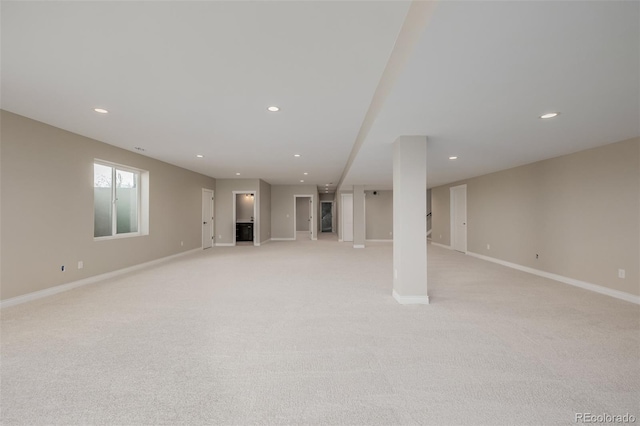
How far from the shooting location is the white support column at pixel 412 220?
353 centimetres

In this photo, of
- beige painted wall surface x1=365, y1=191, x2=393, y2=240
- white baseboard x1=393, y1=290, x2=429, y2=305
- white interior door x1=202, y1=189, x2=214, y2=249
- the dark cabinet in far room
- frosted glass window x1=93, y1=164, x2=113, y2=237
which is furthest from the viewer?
beige painted wall surface x1=365, y1=191, x2=393, y2=240

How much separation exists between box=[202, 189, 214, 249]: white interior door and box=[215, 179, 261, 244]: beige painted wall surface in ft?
0.92

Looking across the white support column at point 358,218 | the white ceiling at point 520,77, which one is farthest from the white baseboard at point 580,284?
the white support column at point 358,218

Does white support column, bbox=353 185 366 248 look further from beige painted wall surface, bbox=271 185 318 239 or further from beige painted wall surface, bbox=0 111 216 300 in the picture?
beige painted wall surface, bbox=0 111 216 300

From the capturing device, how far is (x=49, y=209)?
3.82m

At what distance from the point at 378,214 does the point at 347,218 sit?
4.28ft

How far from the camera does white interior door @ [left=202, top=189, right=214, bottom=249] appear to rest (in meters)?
8.85

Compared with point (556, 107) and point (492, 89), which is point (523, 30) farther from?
point (556, 107)

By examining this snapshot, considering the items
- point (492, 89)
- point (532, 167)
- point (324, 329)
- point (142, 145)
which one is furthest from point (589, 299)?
point (142, 145)

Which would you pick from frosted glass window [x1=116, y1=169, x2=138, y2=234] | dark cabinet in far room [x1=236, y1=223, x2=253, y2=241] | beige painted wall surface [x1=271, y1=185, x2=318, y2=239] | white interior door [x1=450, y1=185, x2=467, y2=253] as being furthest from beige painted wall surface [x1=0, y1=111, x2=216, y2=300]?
white interior door [x1=450, y1=185, x2=467, y2=253]

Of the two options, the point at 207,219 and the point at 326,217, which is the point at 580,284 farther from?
the point at 326,217

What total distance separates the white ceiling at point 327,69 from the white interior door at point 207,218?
5.03 meters

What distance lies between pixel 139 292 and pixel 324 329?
119 inches

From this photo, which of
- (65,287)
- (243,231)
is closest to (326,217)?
(243,231)
